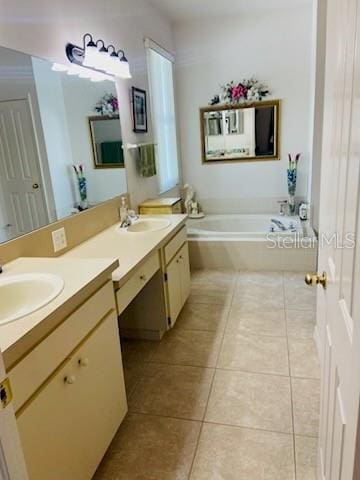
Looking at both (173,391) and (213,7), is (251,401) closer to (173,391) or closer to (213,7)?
(173,391)

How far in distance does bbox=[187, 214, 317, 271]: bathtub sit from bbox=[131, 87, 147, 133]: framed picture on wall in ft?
4.17

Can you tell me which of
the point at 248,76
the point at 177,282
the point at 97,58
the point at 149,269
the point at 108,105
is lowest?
the point at 177,282

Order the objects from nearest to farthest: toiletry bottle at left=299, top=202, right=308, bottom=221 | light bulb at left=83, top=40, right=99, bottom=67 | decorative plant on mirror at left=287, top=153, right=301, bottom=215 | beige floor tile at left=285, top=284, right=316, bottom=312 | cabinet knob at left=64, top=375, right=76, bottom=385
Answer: cabinet knob at left=64, top=375, right=76, bottom=385 → light bulb at left=83, top=40, right=99, bottom=67 → beige floor tile at left=285, top=284, right=316, bottom=312 → toiletry bottle at left=299, top=202, right=308, bottom=221 → decorative plant on mirror at left=287, top=153, right=301, bottom=215

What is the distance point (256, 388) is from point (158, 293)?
85 cm

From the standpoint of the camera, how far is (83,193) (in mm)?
2240

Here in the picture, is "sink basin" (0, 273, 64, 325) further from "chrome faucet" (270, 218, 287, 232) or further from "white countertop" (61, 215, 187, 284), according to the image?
"chrome faucet" (270, 218, 287, 232)

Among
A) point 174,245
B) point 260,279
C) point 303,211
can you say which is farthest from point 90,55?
point 303,211

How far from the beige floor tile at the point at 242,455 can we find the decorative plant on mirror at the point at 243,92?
11.6 ft

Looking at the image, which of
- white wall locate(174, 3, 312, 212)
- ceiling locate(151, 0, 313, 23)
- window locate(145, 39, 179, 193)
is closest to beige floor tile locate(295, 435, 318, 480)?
window locate(145, 39, 179, 193)

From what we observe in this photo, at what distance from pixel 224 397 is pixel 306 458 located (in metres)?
0.51

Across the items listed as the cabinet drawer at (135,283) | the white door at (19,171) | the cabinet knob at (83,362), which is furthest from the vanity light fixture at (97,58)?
the cabinet knob at (83,362)

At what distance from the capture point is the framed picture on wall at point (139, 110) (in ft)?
9.86

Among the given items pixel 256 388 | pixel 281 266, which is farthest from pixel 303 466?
pixel 281 266

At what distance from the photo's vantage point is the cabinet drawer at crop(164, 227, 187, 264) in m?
2.35
